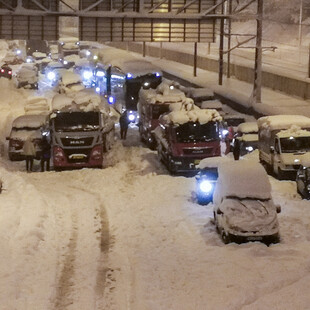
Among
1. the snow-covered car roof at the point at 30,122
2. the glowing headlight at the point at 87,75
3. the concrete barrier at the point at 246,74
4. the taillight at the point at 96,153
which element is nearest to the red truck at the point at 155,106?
the taillight at the point at 96,153

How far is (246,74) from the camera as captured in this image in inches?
2232

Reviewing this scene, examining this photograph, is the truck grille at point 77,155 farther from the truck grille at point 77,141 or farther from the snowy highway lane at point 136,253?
the snowy highway lane at point 136,253

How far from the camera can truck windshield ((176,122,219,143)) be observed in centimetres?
2470

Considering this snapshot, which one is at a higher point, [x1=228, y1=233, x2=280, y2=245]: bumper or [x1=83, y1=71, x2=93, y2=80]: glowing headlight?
[x1=228, y1=233, x2=280, y2=245]: bumper

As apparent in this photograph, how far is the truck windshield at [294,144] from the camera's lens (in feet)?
79.1

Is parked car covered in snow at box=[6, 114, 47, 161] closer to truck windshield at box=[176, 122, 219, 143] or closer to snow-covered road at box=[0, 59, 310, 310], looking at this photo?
snow-covered road at box=[0, 59, 310, 310]

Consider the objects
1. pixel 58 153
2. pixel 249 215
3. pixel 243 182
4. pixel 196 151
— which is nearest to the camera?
pixel 249 215

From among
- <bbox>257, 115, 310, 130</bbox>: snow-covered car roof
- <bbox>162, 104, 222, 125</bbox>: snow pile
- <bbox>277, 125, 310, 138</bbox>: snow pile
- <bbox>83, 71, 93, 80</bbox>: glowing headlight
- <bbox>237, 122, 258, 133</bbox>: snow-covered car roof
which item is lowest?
<bbox>83, 71, 93, 80</bbox>: glowing headlight

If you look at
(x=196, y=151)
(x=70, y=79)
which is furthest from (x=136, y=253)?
(x=70, y=79)

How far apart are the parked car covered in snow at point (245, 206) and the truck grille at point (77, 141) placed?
903 cm

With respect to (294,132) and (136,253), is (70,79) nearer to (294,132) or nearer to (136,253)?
(294,132)

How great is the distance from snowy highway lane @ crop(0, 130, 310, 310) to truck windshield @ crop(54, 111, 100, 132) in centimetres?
344

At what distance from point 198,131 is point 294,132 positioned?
143 inches

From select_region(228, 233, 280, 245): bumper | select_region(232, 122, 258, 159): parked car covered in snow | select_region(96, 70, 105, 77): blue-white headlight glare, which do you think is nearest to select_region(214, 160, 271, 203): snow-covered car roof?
select_region(228, 233, 280, 245): bumper
